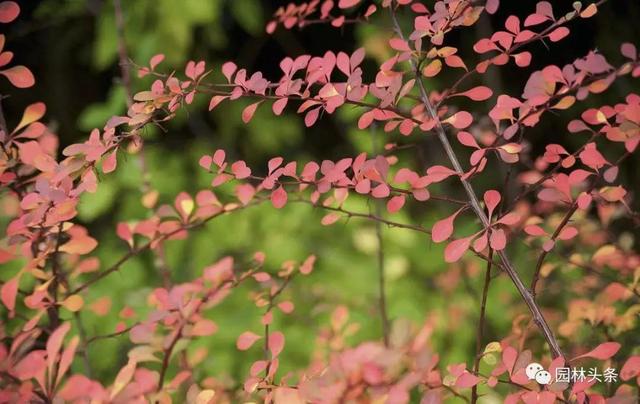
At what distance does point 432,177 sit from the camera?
0.79m

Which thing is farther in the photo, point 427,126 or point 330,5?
point 330,5

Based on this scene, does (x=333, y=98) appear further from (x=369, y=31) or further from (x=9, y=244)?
Answer: (x=369, y=31)

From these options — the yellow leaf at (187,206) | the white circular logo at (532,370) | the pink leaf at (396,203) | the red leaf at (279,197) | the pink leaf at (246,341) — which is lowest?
the pink leaf at (246,341)

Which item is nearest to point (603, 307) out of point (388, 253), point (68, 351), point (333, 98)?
point (333, 98)

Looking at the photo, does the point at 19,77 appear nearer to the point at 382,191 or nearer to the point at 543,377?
the point at 382,191

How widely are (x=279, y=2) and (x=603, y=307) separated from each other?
5.83 ft

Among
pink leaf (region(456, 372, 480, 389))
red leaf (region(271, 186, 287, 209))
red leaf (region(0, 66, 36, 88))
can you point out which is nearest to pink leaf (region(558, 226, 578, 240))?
pink leaf (region(456, 372, 480, 389))

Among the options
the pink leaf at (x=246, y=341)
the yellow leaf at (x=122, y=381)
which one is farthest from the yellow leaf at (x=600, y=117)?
the yellow leaf at (x=122, y=381)

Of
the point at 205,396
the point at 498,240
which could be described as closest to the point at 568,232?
the point at 498,240

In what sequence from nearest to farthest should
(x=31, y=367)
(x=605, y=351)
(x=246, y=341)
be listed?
(x=31, y=367)
(x=605, y=351)
(x=246, y=341)

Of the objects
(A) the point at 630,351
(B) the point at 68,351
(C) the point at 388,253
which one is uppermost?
(B) the point at 68,351

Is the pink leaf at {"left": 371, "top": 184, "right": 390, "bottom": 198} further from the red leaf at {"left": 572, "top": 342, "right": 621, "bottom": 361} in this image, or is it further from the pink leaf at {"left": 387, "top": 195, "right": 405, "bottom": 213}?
the red leaf at {"left": 572, "top": 342, "right": 621, "bottom": 361}

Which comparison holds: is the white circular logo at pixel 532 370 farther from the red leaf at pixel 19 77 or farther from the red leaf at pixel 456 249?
the red leaf at pixel 19 77

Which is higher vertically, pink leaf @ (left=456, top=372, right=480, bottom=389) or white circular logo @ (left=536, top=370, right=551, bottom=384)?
pink leaf @ (left=456, top=372, right=480, bottom=389)
